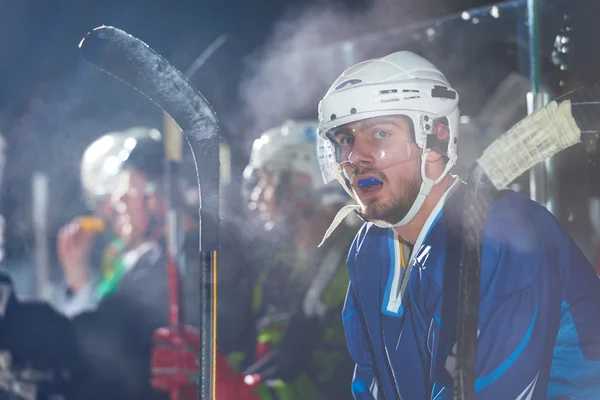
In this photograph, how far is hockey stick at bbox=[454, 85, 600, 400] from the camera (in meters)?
1.80

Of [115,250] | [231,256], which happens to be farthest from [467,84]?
[115,250]

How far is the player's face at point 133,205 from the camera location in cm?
493

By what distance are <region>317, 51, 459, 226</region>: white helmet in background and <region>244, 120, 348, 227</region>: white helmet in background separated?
1634 millimetres

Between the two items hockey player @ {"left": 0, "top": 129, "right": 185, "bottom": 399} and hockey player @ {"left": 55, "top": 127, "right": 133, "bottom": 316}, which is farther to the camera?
hockey player @ {"left": 55, "top": 127, "right": 133, "bottom": 316}

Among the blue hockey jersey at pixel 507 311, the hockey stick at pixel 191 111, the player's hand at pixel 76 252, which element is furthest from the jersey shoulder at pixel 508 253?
the player's hand at pixel 76 252

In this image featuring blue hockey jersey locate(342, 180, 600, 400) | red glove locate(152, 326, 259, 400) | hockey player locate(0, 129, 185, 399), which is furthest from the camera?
hockey player locate(0, 129, 185, 399)

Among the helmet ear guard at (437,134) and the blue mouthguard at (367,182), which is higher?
the helmet ear guard at (437,134)

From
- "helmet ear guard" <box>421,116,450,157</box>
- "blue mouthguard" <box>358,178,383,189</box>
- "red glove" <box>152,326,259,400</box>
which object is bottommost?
"red glove" <box>152,326,259,400</box>

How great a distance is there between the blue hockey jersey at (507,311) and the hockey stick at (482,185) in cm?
19

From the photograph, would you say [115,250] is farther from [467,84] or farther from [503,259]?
[503,259]

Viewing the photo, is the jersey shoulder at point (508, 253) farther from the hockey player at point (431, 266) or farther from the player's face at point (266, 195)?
the player's face at point (266, 195)

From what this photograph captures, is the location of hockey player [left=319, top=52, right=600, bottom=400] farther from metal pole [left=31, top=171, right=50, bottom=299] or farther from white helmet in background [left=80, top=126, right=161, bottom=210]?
metal pole [left=31, top=171, right=50, bottom=299]

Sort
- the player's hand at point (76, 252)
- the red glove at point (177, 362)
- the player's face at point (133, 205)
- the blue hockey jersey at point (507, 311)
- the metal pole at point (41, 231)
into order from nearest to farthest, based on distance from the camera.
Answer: the blue hockey jersey at point (507, 311) < the red glove at point (177, 362) < the player's face at point (133, 205) < the player's hand at point (76, 252) < the metal pole at point (41, 231)

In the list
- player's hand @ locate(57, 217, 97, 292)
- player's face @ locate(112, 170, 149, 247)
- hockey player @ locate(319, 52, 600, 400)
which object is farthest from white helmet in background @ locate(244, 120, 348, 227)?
player's hand @ locate(57, 217, 97, 292)
